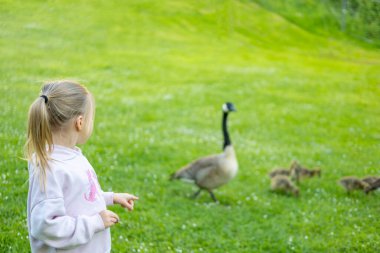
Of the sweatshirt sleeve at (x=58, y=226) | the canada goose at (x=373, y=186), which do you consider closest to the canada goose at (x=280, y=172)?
the canada goose at (x=373, y=186)

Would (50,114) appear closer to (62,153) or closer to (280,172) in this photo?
(62,153)

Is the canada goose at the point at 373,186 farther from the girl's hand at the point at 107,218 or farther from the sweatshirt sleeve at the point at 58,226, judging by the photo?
the sweatshirt sleeve at the point at 58,226

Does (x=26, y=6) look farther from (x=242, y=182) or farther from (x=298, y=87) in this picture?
(x=298, y=87)

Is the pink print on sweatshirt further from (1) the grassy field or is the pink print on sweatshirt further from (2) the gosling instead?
(2) the gosling

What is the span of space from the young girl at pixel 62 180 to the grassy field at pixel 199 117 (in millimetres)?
2447

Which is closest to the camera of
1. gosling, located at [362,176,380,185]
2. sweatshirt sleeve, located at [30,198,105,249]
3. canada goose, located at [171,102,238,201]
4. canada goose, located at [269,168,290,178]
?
sweatshirt sleeve, located at [30,198,105,249]

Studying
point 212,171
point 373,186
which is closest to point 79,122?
point 212,171

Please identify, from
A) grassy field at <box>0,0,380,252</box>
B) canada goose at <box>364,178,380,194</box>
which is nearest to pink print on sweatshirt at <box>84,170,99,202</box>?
grassy field at <box>0,0,380,252</box>

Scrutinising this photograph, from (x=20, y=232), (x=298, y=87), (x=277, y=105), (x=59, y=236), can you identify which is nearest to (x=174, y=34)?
(x=298, y=87)

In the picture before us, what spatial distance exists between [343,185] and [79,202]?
309 inches

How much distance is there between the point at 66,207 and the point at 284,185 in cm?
724

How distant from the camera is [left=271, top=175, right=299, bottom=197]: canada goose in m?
10.4

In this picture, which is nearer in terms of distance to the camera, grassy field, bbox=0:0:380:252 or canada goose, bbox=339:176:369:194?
grassy field, bbox=0:0:380:252

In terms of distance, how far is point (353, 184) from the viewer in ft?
33.6
